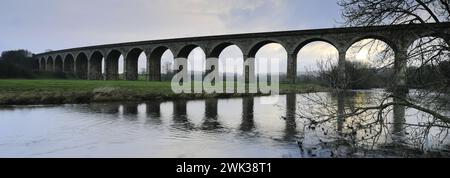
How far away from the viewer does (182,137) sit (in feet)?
40.0

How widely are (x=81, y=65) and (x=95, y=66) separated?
6.24 metres

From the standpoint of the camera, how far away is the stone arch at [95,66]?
7312cm

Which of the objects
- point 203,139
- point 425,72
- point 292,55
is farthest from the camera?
point 292,55

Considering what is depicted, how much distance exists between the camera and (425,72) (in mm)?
8117

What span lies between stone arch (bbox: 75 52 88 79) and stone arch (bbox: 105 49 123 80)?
882cm

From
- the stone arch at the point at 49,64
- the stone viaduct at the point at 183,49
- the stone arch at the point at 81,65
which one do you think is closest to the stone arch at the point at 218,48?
the stone viaduct at the point at 183,49

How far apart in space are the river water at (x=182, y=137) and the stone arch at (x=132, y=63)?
4570 centimetres

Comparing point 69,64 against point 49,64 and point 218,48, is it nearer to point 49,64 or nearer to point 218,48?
point 49,64

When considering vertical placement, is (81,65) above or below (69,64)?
below

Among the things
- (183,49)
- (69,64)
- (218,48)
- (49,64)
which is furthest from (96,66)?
(218,48)
